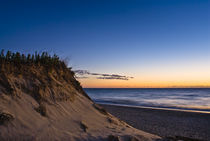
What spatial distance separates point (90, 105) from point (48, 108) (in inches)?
72.0

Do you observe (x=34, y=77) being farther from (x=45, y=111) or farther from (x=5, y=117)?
(x=5, y=117)

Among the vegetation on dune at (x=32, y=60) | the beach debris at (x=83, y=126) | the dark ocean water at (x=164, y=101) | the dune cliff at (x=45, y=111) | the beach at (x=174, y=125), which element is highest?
the vegetation on dune at (x=32, y=60)

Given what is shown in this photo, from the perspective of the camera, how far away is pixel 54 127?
3947mm

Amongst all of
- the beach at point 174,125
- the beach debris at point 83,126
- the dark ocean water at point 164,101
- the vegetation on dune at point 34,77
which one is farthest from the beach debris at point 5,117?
the dark ocean water at point 164,101

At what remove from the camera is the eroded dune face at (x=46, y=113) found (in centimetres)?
359

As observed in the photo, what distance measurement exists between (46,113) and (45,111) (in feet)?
0.21

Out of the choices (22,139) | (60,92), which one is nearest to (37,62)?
(60,92)

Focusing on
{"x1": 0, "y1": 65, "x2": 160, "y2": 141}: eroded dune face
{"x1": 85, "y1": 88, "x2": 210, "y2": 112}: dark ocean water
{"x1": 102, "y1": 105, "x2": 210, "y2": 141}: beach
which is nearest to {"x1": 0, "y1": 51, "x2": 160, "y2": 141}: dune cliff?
{"x1": 0, "y1": 65, "x2": 160, "y2": 141}: eroded dune face

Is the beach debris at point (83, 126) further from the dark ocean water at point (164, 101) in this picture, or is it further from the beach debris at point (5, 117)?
the dark ocean water at point (164, 101)

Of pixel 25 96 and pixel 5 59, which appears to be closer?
pixel 25 96

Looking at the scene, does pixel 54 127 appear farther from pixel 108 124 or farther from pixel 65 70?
pixel 65 70

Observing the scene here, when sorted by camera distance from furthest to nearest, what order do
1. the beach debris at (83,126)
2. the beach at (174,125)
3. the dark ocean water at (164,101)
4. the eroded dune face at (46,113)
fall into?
the dark ocean water at (164,101), the beach at (174,125), the beach debris at (83,126), the eroded dune face at (46,113)

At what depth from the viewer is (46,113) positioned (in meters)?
4.34

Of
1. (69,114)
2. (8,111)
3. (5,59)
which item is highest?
(5,59)
